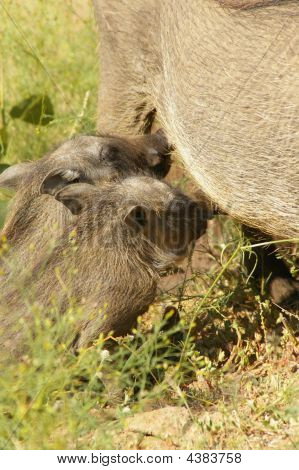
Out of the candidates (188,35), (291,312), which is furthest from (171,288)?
(188,35)

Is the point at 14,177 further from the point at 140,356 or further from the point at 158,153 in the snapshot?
the point at 140,356

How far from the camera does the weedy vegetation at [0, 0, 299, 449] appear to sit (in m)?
2.39

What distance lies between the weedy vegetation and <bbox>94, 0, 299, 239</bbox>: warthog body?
0.28 metres

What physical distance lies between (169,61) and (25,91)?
171 cm

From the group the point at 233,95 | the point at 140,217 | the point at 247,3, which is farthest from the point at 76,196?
the point at 247,3

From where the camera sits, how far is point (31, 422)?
7.70 feet

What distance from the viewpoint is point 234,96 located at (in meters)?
2.90

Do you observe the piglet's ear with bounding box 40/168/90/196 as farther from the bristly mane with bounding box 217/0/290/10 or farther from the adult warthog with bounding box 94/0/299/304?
the bristly mane with bounding box 217/0/290/10

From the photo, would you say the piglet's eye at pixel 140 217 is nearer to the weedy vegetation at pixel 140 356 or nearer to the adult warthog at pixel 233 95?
the adult warthog at pixel 233 95

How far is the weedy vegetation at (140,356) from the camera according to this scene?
2.39 meters

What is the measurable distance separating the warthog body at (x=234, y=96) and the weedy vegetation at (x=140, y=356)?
0.28 meters

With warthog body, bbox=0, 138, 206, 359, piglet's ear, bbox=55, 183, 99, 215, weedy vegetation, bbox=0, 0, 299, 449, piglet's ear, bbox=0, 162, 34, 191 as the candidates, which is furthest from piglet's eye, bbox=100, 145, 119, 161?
weedy vegetation, bbox=0, 0, 299, 449
